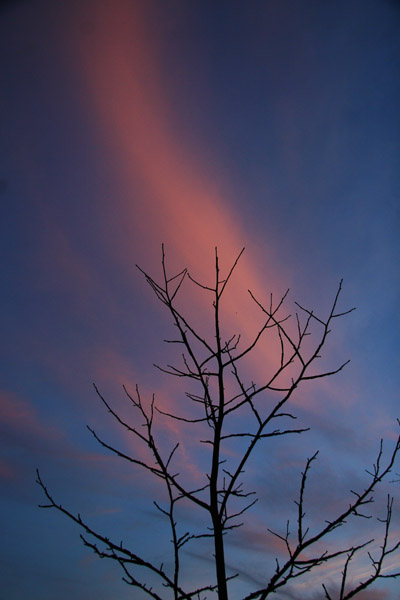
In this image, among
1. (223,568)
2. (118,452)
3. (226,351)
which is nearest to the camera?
(223,568)

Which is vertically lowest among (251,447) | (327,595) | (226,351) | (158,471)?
(327,595)

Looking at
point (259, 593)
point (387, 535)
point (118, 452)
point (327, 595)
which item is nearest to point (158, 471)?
point (118, 452)

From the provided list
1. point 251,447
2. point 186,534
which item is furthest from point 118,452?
point 251,447

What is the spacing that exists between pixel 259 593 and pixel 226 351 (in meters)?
1.56

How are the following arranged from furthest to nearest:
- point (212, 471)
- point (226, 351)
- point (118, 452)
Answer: point (226, 351) → point (118, 452) → point (212, 471)

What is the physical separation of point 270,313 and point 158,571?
79.5 inches

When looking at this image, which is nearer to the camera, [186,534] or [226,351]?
[186,534]

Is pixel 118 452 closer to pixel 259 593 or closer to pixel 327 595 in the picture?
pixel 259 593

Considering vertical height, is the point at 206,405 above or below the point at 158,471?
above

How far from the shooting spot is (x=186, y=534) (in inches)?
109

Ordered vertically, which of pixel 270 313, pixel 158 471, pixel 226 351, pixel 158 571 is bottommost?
pixel 158 571

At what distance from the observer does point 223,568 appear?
216 centimetres

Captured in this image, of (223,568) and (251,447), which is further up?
(251,447)

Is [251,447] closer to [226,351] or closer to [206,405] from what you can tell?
[206,405]
